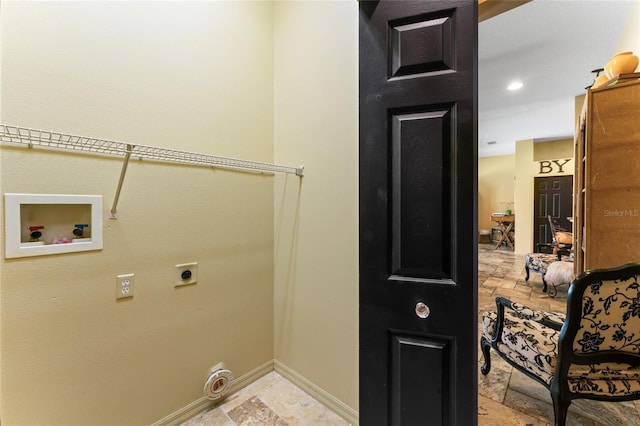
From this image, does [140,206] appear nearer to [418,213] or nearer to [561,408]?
[418,213]

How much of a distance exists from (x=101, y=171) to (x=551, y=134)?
27.0 ft

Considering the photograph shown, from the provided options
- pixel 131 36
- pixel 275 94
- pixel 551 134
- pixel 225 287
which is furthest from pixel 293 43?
pixel 551 134

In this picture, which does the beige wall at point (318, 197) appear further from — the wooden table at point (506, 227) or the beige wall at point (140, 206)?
the wooden table at point (506, 227)

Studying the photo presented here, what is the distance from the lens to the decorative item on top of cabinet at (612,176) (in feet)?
5.68

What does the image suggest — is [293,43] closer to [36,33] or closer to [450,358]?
[36,33]

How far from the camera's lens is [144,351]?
52.6 inches

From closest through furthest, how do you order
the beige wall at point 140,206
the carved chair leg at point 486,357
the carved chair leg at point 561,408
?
the beige wall at point 140,206 < the carved chair leg at point 561,408 < the carved chair leg at point 486,357

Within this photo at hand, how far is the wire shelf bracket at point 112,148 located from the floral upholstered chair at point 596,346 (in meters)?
1.80

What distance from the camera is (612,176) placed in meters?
1.81

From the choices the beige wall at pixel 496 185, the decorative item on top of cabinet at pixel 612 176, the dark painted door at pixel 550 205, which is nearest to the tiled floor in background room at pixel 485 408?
the decorative item on top of cabinet at pixel 612 176

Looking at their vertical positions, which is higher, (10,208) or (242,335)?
(10,208)

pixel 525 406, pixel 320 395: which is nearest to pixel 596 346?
pixel 525 406

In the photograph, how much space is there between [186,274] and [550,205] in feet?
26.6

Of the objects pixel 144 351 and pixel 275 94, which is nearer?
pixel 144 351
